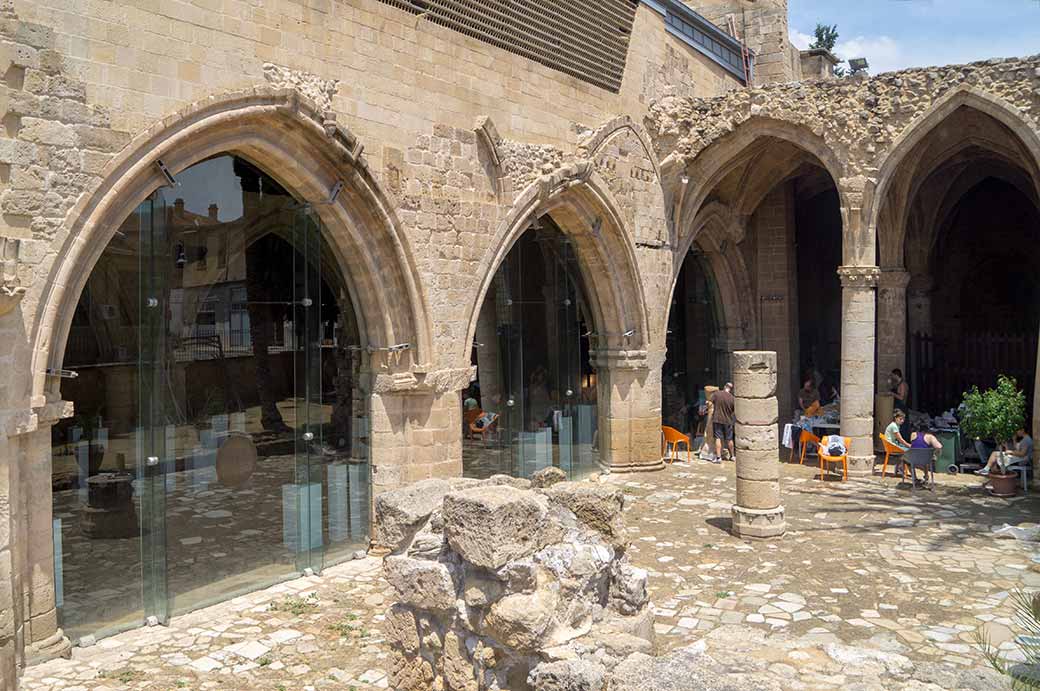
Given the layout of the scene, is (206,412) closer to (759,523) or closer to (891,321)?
(759,523)

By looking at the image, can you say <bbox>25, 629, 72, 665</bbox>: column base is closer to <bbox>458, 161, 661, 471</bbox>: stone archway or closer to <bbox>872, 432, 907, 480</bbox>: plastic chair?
<bbox>458, 161, 661, 471</bbox>: stone archway

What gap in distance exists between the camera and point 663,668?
154 inches

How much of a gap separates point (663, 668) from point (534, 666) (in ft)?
2.48

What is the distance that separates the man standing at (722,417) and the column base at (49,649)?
9310mm

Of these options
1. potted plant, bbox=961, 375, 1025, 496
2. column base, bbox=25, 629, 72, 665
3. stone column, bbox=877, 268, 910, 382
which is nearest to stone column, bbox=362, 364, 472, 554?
column base, bbox=25, 629, 72, 665

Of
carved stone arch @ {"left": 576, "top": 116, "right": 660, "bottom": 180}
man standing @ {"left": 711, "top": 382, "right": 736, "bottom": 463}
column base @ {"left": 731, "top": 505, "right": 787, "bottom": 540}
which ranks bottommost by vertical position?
column base @ {"left": 731, "top": 505, "right": 787, "bottom": 540}

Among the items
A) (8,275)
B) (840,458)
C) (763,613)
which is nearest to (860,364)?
(840,458)

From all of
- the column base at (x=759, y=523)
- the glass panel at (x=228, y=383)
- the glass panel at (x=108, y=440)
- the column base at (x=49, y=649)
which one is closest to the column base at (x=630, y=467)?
the column base at (x=759, y=523)

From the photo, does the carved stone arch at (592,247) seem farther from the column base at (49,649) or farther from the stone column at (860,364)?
the column base at (49,649)

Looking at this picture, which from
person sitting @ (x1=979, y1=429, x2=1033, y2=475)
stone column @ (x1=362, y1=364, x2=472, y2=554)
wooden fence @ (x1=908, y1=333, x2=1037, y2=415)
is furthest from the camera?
wooden fence @ (x1=908, y1=333, x2=1037, y2=415)

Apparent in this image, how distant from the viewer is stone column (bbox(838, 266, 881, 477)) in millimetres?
11805

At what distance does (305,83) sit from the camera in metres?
7.53

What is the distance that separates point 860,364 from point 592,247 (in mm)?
4034

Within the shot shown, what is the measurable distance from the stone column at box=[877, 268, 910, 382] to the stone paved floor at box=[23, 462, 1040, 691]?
173 inches
